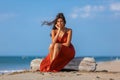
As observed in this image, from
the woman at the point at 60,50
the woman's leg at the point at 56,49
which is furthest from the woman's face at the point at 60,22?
the woman's leg at the point at 56,49

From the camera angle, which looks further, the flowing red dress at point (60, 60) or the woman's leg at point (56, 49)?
the flowing red dress at point (60, 60)

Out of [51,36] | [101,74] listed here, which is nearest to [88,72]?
[101,74]

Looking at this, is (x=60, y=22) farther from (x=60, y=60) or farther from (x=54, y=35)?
(x=60, y=60)

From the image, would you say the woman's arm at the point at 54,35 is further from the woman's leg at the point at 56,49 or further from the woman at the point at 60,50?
the woman's leg at the point at 56,49

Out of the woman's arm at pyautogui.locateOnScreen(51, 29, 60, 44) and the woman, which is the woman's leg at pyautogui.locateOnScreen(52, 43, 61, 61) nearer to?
the woman

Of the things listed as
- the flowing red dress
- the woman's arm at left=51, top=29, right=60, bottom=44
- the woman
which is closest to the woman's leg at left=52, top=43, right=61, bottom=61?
the woman

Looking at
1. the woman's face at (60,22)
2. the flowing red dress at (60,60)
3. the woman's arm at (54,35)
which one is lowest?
the flowing red dress at (60,60)

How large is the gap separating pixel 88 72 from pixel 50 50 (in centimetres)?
143

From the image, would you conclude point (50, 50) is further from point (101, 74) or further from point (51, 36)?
point (101, 74)

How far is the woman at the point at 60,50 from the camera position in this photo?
54.0 ft

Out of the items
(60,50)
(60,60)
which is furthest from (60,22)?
(60,60)

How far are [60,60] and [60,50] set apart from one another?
1.40ft

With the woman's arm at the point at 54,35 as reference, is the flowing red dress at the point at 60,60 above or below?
below

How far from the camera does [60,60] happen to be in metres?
16.6
